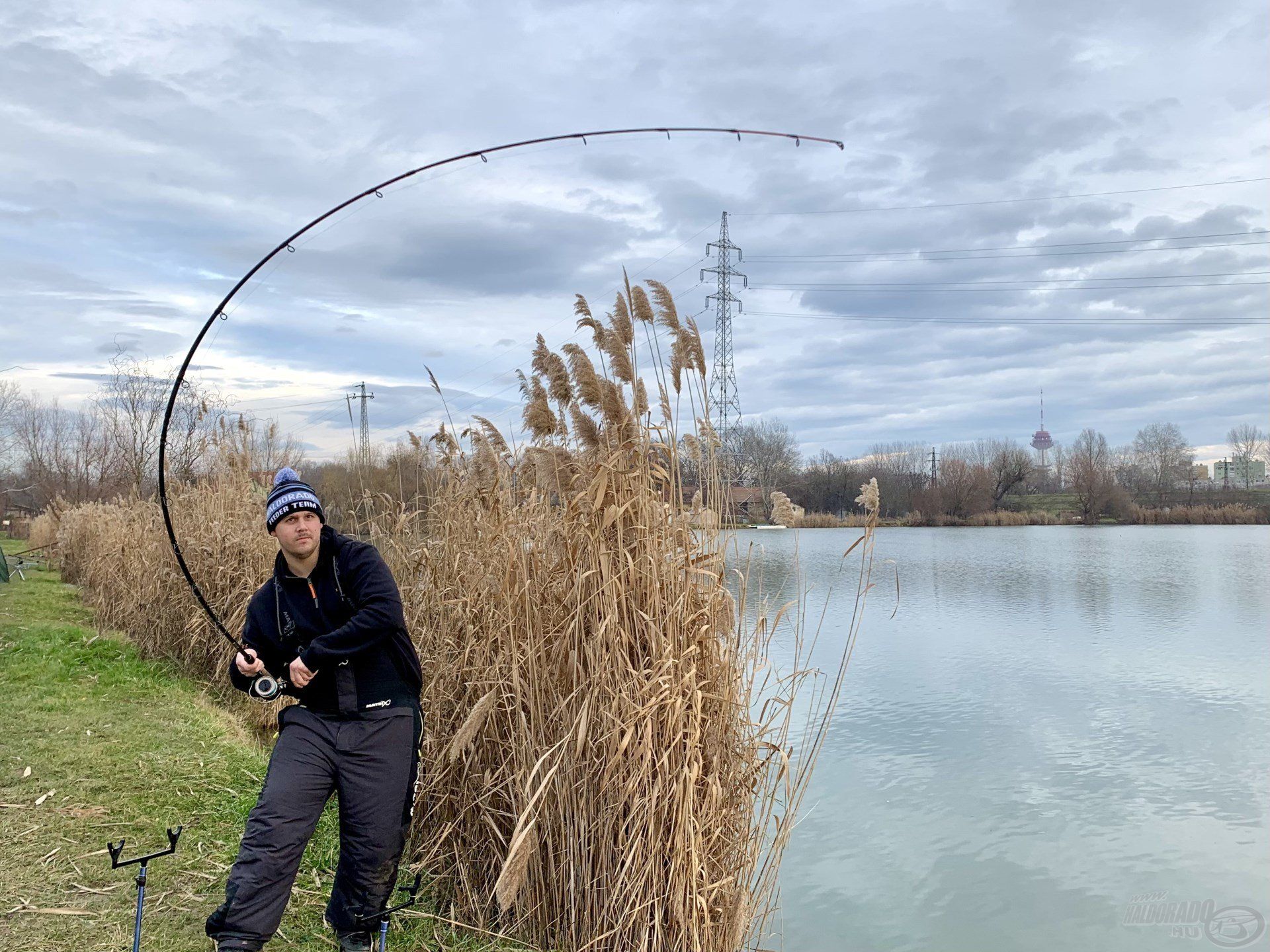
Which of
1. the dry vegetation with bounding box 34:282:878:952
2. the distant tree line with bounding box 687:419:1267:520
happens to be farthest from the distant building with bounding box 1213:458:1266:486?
the dry vegetation with bounding box 34:282:878:952

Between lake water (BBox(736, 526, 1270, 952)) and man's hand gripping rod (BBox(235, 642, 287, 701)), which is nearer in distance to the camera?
man's hand gripping rod (BBox(235, 642, 287, 701))

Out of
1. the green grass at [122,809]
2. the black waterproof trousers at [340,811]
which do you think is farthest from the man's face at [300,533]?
the green grass at [122,809]

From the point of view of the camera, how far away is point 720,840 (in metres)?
3.46

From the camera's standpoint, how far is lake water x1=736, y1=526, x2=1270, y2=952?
5484 mm

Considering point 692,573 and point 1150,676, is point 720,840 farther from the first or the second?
point 1150,676

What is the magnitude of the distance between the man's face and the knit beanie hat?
0.06 feet

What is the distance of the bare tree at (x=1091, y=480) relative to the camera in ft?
137

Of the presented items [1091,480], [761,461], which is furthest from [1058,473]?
[761,461]

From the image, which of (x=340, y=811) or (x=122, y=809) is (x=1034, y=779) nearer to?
(x=340, y=811)

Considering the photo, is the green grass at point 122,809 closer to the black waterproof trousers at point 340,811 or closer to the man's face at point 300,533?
the black waterproof trousers at point 340,811

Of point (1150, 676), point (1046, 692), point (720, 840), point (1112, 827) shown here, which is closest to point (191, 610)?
point (720, 840)

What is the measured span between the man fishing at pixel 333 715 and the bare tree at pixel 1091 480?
4427 centimetres

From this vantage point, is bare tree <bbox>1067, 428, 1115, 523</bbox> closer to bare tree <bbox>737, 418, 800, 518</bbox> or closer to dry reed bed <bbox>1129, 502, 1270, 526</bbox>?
dry reed bed <bbox>1129, 502, 1270, 526</bbox>

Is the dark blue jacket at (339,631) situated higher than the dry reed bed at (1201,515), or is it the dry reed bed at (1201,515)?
the dark blue jacket at (339,631)
